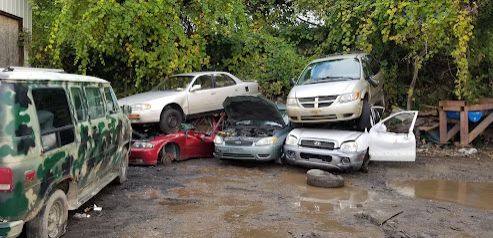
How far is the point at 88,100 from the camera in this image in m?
5.88

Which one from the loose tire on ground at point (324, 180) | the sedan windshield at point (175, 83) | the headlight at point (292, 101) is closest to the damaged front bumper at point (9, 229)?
the loose tire on ground at point (324, 180)

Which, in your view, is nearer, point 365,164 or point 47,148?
point 47,148

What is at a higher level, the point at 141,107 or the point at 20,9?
the point at 20,9

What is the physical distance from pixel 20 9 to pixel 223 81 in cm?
599

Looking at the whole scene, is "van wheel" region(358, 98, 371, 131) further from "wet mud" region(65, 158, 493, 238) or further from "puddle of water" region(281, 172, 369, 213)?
"puddle of water" region(281, 172, 369, 213)

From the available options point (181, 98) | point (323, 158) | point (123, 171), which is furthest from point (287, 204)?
point (181, 98)

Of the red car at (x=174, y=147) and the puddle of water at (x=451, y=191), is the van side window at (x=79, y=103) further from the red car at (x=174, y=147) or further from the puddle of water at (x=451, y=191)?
the puddle of water at (x=451, y=191)

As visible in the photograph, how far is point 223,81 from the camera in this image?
1191 cm

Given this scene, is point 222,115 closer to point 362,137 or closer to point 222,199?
point 362,137

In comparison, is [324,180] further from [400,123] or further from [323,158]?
[400,123]

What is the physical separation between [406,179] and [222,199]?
3.92 m

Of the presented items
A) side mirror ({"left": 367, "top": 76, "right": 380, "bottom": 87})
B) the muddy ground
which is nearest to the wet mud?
the muddy ground

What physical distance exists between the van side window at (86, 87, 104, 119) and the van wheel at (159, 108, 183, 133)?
3.69 meters

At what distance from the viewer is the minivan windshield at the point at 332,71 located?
32.9ft
